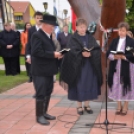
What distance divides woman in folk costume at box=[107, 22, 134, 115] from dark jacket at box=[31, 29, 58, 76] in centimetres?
110

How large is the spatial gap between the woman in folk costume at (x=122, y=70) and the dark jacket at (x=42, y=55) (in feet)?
3.62

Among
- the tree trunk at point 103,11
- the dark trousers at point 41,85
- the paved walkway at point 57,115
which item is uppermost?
the tree trunk at point 103,11

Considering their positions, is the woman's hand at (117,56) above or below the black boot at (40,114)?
above

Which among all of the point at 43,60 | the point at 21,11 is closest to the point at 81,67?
the point at 43,60

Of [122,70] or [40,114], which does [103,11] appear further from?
[40,114]

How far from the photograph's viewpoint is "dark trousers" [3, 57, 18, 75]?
1155 centimetres

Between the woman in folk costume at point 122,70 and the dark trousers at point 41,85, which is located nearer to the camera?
the dark trousers at point 41,85

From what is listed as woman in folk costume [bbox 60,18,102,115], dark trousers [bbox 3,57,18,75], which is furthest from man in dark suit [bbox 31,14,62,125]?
dark trousers [bbox 3,57,18,75]

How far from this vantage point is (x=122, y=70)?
19.1 feet

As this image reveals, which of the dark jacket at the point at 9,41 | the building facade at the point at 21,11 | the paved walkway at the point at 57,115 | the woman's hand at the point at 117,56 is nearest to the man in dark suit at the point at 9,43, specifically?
the dark jacket at the point at 9,41

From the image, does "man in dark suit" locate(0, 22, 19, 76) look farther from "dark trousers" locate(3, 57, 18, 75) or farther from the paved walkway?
the paved walkway

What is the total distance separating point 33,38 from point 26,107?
1.91 meters

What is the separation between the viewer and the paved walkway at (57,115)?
512 cm

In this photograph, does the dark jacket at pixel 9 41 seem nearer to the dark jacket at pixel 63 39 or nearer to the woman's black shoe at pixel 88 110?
the dark jacket at pixel 63 39
